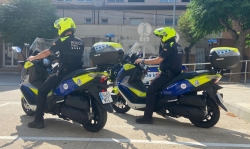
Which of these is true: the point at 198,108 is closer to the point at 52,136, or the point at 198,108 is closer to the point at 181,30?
the point at 52,136

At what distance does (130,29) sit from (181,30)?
4143 mm

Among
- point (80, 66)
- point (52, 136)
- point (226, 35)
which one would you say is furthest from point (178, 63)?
point (226, 35)

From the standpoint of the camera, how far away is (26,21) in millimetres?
20281

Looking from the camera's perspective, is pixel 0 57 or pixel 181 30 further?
pixel 0 57

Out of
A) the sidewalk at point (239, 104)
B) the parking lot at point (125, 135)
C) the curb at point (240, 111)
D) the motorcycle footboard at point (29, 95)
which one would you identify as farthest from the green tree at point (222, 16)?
the motorcycle footboard at point (29, 95)

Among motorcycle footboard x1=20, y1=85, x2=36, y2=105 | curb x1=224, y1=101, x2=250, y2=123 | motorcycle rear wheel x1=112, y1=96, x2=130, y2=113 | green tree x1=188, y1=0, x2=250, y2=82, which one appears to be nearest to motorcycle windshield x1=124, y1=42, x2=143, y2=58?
motorcycle rear wheel x1=112, y1=96, x2=130, y2=113

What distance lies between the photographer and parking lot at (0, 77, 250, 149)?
14.2 ft

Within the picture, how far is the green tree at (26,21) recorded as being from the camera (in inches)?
798

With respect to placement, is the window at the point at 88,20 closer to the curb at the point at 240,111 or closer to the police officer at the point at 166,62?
the curb at the point at 240,111

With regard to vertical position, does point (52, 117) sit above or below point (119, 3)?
below

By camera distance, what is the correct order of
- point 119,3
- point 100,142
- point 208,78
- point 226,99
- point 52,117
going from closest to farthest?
point 100,142, point 208,78, point 52,117, point 226,99, point 119,3

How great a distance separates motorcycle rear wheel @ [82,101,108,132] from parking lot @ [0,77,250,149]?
0.10 metres

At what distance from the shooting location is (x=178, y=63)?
5.32 meters

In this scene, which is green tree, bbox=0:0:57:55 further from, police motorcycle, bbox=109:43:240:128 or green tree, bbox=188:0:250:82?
police motorcycle, bbox=109:43:240:128
